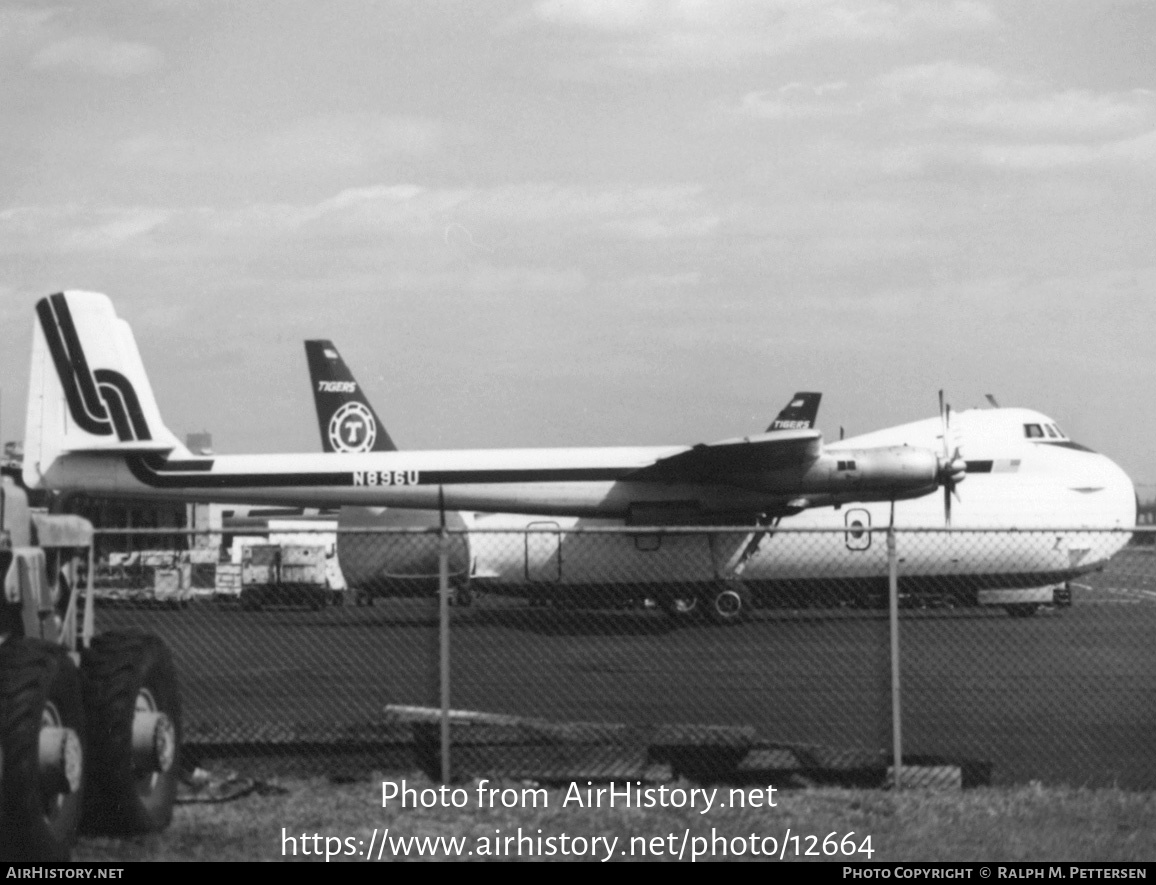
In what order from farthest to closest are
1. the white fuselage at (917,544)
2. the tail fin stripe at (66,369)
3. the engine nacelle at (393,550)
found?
the white fuselage at (917,544), the engine nacelle at (393,550), the tail fin stripe at (66,369)

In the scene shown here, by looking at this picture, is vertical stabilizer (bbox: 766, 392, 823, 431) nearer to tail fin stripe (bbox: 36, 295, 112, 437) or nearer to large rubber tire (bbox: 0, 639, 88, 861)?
tail fin stripe (bbox: 36, 295, 112, 437)

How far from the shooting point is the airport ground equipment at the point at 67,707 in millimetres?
6164

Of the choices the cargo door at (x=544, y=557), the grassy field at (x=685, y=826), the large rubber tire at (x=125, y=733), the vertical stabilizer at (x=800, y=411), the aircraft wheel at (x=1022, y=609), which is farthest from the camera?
the vertical stabilizer at (x=800, y=411)

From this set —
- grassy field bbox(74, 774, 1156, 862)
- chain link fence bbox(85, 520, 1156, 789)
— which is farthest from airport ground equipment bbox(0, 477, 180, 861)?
chain link fence bbox(85, 520, 1156, 789)

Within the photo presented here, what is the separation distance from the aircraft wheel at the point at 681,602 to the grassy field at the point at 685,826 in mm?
18584

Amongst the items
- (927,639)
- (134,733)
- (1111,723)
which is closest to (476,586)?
(927,639)

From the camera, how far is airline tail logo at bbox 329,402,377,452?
121 ft

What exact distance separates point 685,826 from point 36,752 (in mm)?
3673

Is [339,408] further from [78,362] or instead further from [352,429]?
[78,362]

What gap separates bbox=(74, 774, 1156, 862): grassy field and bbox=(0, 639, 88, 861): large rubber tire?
67 centimetres

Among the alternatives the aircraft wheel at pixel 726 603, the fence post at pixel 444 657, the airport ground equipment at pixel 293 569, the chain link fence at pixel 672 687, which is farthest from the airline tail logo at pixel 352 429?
the fence post at pixel 444 657

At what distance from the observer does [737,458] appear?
28953 mm

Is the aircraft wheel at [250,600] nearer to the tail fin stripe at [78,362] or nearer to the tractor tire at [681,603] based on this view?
the tail fin stripe at [78,362]
